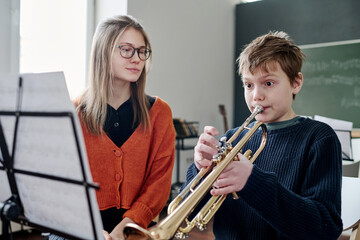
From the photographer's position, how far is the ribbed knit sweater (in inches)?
29.3

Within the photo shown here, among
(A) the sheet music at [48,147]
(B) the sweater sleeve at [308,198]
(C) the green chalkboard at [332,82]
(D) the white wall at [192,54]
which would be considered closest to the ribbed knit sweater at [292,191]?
(B) the sweater sleeve at [308,198]

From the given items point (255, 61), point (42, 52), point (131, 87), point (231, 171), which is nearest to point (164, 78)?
point (42, 52)

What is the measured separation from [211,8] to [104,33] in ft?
9.95

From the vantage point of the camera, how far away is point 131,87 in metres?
1.34

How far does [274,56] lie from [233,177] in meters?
0.44

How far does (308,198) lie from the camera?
811 mm

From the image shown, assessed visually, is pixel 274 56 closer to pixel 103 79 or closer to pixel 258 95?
pixel 258 95

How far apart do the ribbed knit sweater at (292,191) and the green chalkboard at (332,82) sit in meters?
3.07

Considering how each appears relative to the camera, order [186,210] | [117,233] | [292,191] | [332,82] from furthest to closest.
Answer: [332,82], [117,233], [292,191], [186,210]

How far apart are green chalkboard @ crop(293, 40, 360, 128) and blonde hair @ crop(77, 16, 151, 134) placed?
3122 millimetres

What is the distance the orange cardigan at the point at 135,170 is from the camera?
1.17 m

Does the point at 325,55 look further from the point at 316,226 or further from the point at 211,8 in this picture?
the point at 316,226

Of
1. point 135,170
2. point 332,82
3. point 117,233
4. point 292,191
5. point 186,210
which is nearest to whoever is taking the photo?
point 186,210

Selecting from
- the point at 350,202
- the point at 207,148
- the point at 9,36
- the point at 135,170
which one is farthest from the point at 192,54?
the point at 207,148
